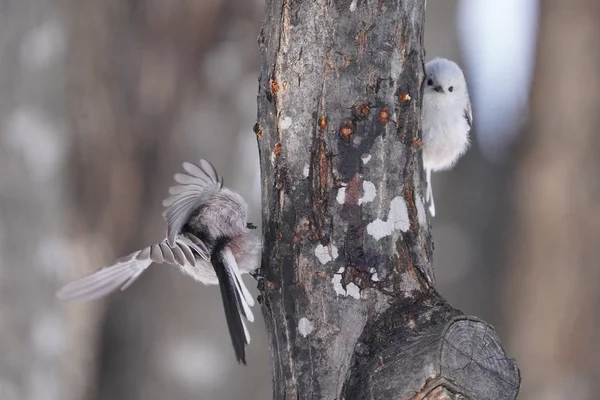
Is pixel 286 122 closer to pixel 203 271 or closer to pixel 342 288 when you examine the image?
pixel 342 288

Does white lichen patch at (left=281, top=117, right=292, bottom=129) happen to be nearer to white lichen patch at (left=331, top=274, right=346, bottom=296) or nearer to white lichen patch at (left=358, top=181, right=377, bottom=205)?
white lichen patch at (left=358, top=181, right=377, bottom=205)

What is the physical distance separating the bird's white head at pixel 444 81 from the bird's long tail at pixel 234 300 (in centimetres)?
72

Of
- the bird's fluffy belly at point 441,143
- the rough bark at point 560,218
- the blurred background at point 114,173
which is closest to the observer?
the bird's fluffy belly at point 441,143

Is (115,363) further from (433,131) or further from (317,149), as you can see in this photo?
(317,149)

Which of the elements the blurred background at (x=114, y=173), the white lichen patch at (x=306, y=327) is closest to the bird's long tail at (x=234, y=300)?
the white lichen patch at (x=306, y=327)

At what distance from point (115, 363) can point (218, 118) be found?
960mm

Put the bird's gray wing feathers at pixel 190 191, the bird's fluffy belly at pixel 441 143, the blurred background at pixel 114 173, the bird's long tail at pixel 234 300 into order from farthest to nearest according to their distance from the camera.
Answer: the blurred background at pixel 114 173
the bird's fluffy belly at pixel 441 143
the bird's gray wing feathers at pixel 190 191
the bird's long tail at pixel 234 300

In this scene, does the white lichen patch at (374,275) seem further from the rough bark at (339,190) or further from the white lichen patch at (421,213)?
the white lichen patch at (421,213)

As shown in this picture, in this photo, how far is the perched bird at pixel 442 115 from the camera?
1920 millimetres

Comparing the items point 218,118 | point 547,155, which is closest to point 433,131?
point 218,118

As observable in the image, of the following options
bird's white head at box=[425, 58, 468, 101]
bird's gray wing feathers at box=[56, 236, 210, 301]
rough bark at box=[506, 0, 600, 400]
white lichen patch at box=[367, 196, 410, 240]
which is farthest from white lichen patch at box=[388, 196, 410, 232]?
rough bark at box=[506, 0, 600, 400]

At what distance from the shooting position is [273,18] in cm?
134

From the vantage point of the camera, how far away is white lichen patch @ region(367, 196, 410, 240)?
51.0 inches

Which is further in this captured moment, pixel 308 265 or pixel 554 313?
pixel 554 313
